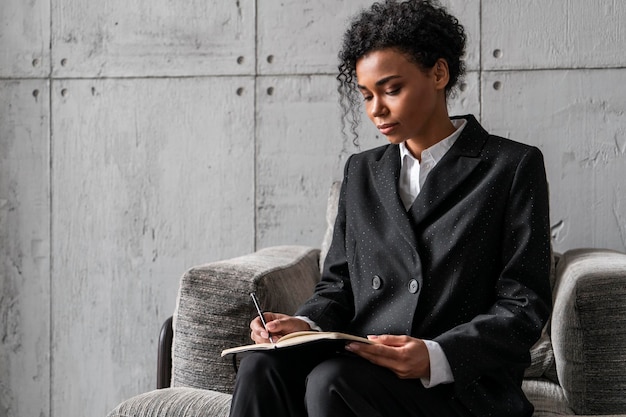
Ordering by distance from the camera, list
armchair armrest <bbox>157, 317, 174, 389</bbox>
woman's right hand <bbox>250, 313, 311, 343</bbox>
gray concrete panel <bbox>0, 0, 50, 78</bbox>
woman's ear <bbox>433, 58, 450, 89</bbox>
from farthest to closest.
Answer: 1. gray concrete panel <bbox>0, 0, 50, 78</bbox>
2. armchair armrest <bbox>157, 317, 174, 389</bbox>
3. woman's ear <bbox>433, 58, 450, 89</bbox>
4. woman's right hand <bbox>250, 313, 311, 343</bbox>

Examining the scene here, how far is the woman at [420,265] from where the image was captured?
5.01 ft

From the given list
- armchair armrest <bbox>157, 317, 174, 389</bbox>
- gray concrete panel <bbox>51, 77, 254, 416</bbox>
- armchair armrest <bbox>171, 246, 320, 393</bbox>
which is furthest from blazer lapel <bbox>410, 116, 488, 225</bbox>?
gray concrete panel <bbox>51, 77, 254, 416</bbox>

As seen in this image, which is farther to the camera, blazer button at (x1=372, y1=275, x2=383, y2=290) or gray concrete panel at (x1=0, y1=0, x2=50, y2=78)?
gray concrete panel at (x1=0, y1=0, x2=50, y2=78)

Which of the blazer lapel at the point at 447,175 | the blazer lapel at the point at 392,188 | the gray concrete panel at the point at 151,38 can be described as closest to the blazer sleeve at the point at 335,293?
the blazer lapel at the point at 392,188

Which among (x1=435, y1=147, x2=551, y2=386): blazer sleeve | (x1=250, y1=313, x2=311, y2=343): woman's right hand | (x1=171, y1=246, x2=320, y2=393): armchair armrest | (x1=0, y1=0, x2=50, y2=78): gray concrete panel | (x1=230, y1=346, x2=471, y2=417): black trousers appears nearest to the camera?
(x1=230, y1=346, x2=471, y2=417): black trousers

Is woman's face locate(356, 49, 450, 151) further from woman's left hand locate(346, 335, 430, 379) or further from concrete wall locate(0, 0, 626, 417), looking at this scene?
concrete wall locate(0, 0, 626, 417)

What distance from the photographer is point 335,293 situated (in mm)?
1884

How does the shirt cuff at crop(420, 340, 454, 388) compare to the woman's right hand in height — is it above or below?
below

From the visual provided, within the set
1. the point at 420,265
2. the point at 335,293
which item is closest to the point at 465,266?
the point at 420,265

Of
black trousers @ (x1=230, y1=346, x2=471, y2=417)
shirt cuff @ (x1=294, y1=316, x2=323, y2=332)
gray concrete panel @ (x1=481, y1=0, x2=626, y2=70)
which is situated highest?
gray concrete panel @ (x1=481, y1=0, x2=626, y2=70)

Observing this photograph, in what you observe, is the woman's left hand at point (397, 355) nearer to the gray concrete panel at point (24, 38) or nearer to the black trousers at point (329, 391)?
the black trousers at point (329, 391)

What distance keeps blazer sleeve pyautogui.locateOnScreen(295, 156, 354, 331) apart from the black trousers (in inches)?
7.1

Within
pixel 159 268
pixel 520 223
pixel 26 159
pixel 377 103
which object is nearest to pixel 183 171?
pixel 159 268

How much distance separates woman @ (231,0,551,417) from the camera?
5.01 ft
